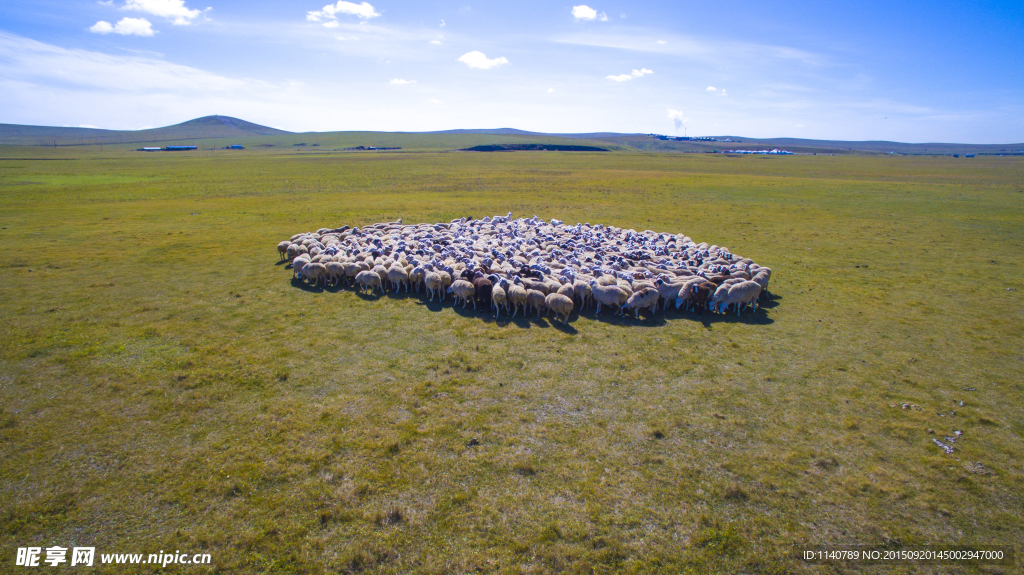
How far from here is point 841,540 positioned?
6066 mm

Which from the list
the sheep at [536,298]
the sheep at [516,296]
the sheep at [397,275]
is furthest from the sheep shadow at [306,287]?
the sheep at [536,298]

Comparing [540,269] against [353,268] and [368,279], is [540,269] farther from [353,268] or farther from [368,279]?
[353,268]

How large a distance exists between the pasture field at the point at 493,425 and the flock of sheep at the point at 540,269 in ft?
2.52

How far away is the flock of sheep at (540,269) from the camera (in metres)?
13.8

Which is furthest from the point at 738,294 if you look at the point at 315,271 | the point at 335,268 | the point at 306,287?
the point at 306,287

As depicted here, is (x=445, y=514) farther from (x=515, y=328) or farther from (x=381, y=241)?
(x=381, y=241)

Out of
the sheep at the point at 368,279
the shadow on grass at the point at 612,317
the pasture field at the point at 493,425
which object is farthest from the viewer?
the sheep at the point at 368,279

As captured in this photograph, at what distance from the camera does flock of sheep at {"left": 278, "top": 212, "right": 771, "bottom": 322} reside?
13.8 meters

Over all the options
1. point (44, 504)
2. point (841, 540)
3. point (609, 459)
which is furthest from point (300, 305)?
point (841, 540)

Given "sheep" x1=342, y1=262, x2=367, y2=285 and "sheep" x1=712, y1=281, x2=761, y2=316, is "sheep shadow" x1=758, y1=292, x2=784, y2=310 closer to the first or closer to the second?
"sheep" x1=712, y1=281, x2=761, y2=316

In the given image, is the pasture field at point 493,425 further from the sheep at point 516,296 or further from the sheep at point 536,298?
the sheep at point 516,296

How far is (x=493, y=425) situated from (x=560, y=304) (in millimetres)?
5295

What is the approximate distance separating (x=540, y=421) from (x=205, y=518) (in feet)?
17.4

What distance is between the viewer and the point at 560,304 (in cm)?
1284
